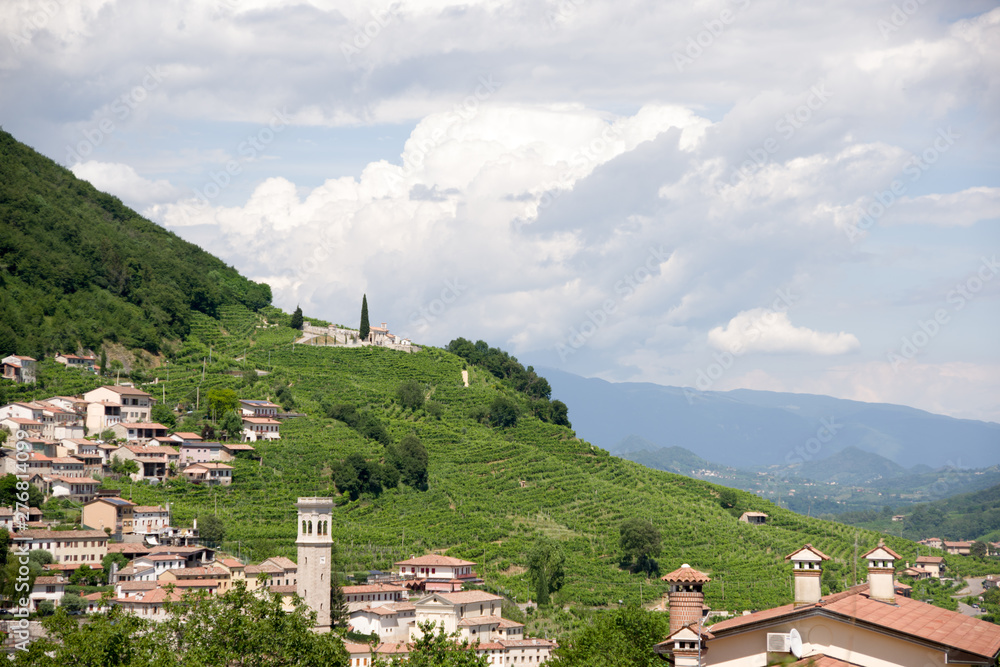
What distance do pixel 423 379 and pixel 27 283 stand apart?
38.8 m

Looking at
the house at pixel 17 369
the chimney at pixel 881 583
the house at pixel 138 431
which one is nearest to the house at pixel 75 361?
the house at pixel 17 369

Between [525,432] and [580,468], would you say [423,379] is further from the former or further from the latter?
[580,468]

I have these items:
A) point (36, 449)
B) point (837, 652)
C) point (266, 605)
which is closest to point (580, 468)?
point (36, 449)

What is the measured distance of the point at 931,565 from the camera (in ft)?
346

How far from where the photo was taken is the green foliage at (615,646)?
121 ft

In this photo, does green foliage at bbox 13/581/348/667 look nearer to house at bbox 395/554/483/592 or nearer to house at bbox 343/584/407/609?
house at bbox 343/584/407/609

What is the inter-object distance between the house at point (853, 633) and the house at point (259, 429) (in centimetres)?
7444

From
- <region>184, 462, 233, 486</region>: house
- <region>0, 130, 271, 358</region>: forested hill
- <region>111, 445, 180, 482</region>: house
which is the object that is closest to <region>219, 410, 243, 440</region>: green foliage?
<region>184, 462, 233, 486</region>: house

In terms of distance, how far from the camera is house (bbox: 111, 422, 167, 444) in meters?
85.1

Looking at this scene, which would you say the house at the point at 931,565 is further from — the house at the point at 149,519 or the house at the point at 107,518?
the house at the point at 107,518

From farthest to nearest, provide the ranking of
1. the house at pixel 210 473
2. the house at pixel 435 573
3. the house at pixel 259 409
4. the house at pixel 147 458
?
1. the house at pixel 259 409
2. the house at pixel 210 473
3. the house at pixel 147 458
4. the house at pixel 435 573

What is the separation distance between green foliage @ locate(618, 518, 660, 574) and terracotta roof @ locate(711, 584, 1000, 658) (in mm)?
61055

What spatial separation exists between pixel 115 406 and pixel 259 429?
37.4 ft

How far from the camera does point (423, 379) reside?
118 metres
